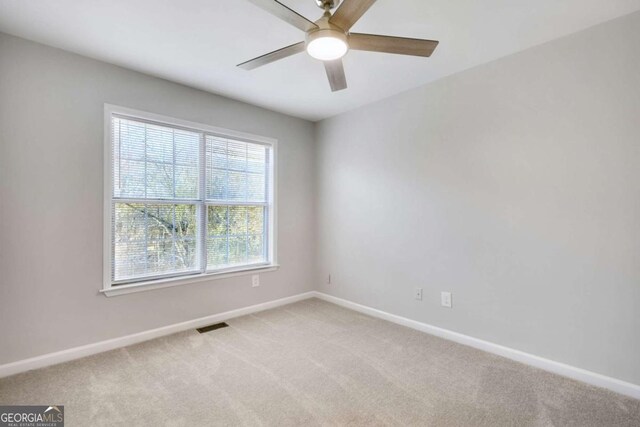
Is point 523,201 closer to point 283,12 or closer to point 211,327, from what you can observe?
point 283,12

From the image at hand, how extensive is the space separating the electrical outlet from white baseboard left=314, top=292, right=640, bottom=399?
24cm

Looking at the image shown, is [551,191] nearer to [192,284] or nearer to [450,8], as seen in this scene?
[450,8]

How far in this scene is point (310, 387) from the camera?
2.01 meters

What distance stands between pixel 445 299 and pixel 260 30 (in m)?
2.71

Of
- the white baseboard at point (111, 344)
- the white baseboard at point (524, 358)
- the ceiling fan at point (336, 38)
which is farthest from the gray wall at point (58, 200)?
the white baseboard at point (524, 358)

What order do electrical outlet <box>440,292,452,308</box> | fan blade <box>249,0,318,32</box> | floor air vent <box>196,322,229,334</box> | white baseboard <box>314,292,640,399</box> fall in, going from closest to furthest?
fan blade <box>249,0,318,32</box> → white baseboard <box>314,292,640,399</box> → electrical outlet <box>440,292,452,308</box> → floor air vent <box>196,322,229,334</box>

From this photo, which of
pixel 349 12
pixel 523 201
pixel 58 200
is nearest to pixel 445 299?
pixel 523 201

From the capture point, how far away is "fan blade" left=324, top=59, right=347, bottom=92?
1.82 meters

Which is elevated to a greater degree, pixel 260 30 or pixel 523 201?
pixel 260 30

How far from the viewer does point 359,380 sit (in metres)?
2.09

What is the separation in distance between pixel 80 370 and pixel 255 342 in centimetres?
128

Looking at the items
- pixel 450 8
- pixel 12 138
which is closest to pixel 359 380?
pixel 450 8

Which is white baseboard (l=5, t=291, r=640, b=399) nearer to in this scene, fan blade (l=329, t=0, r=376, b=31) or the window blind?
the window blind

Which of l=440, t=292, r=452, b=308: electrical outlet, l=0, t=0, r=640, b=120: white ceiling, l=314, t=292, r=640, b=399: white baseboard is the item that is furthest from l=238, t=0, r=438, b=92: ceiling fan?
l=314, t=292, r=640, b=399: white baseboard
